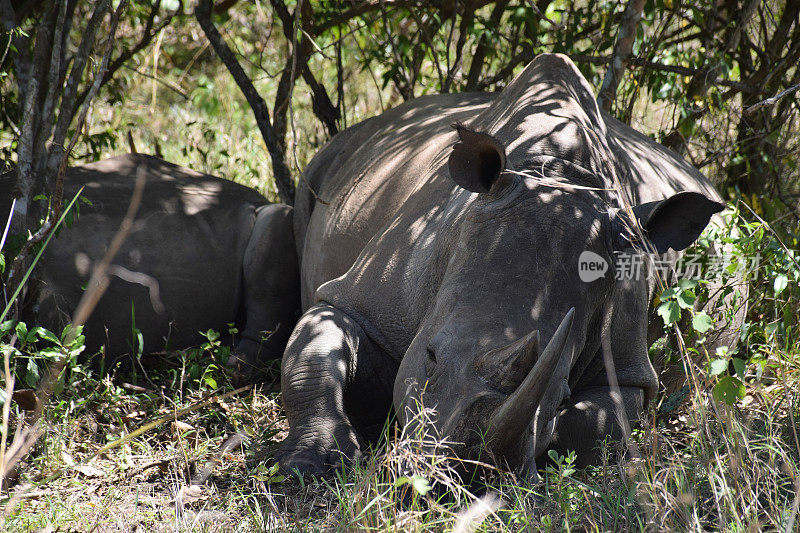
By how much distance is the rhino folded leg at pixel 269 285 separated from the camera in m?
4.90

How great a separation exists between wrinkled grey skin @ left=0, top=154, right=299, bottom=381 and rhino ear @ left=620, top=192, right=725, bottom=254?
223 centimetres

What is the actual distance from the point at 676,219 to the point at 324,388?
1.51 m

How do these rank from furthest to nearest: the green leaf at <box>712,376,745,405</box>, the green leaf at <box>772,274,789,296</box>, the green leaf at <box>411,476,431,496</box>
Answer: the green leaf at <box>772,274,789,296</box>
the green leaf at <box>712,376,745,405</box>
the green leaf at <box>411,476,431,496</box>

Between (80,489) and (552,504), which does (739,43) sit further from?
(80,489)

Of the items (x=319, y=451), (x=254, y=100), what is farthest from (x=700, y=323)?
(x=254, y=100)

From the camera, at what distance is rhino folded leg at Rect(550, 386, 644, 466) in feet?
11.1

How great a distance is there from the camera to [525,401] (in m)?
2.55

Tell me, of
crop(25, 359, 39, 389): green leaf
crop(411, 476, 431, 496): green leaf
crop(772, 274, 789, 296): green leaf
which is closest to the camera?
crop(411, 476, 431, 496): green leaf

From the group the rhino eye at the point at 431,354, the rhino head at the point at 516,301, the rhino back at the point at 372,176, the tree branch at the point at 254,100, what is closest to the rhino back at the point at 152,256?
the rhino back at the point at 372,176

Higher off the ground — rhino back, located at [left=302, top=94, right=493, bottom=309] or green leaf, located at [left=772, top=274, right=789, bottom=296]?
rhino back, located at [left=302, top=94, right=493, bottom=309]

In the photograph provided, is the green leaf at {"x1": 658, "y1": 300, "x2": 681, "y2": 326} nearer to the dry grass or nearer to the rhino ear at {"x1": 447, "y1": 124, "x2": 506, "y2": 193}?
the dry grass

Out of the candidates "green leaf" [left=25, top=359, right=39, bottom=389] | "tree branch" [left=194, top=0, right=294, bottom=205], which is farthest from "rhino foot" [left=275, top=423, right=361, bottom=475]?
"tree branch" [left=194, top=0, right=294, bottom=205]

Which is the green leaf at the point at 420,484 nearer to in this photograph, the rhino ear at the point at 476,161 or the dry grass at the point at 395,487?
the dry grass at the point at 395,487

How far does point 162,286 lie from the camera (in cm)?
471
